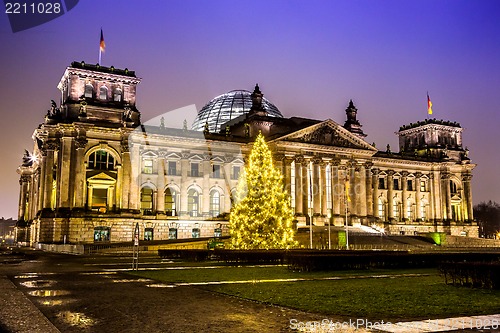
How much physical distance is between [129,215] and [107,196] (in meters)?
4.82

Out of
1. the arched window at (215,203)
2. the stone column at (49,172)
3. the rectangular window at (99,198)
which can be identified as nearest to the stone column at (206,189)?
the arched window at (215,203)

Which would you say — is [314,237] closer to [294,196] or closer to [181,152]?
[294,196]

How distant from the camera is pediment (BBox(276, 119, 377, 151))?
268 feet

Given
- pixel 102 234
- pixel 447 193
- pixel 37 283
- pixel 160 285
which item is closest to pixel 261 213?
pixel 160 285

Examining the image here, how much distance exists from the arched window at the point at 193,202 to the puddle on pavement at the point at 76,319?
64.8 meters

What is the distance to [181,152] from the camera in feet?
258

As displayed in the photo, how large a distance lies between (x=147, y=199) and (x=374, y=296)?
202 ft

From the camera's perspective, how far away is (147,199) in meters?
75.4

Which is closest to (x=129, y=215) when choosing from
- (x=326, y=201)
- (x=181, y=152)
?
(x=181, y=152)

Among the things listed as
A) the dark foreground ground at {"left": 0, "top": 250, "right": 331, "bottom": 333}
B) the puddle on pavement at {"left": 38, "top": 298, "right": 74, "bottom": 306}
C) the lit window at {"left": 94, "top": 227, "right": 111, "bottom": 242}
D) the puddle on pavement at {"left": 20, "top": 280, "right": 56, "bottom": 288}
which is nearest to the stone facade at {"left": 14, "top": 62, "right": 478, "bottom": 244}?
the lit window at {"left": 94, "top": 227, "right": 111, "bottom": 242}

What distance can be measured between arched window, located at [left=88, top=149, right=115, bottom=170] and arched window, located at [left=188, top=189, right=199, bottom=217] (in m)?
13.2

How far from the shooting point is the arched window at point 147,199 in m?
74.9

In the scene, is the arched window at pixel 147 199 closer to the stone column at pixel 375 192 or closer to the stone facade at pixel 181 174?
the stone facade at pixel 181 174

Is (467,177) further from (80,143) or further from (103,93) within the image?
(80,143)
